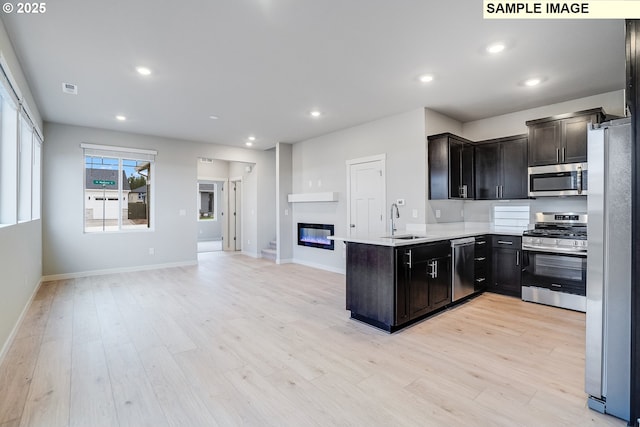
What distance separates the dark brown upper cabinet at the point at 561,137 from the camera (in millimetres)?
3781

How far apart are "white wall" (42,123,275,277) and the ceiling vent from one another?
79.3 inches

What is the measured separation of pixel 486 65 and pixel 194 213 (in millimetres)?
6023

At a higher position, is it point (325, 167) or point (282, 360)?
point (325, 167)

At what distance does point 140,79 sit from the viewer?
361cm

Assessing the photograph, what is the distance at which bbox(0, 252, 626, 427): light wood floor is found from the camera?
6.08 ft

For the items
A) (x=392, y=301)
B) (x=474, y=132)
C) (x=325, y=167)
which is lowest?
(x=392, y=301)

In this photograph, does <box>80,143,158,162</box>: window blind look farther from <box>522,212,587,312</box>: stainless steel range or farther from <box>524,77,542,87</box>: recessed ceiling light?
<box>522,212,587,312</box>: stainless steel range

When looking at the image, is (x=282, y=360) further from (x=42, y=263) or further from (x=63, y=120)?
(x=63, y=120)

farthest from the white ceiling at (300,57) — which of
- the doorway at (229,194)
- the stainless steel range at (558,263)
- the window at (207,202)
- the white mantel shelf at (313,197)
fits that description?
the window at (207,202)

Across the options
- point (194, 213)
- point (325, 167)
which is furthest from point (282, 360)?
point (194, 213)

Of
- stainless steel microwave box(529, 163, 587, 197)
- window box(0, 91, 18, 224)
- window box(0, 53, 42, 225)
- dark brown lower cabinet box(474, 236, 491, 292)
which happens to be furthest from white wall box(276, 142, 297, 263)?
stainless steel microwave box(529, 163, 587, 197)

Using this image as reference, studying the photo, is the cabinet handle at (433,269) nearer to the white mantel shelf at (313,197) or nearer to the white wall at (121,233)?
the white mantel shelf at (313,197)

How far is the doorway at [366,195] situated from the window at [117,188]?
4.12 meters

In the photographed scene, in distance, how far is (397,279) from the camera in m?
3.05
